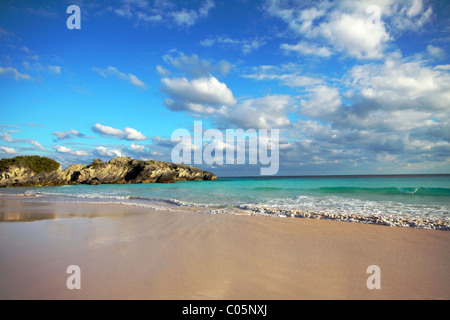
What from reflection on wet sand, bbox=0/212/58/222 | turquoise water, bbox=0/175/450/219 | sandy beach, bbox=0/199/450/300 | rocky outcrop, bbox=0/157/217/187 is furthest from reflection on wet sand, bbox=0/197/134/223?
rocky outcrop, bbox=0/157/217/187

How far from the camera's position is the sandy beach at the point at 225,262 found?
3.02m

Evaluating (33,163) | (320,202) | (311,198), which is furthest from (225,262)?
(33,163)

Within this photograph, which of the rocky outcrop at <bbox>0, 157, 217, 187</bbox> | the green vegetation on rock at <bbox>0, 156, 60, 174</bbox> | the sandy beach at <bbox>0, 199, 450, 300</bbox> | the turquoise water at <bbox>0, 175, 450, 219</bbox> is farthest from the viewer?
the green vegetation on rock at <bbox>0, 156, 60, 174</bbox>

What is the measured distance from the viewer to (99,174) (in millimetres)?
69688

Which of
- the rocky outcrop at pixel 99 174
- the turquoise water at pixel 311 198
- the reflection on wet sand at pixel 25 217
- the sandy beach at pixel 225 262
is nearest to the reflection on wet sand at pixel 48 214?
the reflection on wet sand at pixel 25 217

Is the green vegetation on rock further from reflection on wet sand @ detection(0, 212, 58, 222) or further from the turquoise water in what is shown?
reflection on wet sand @ detection(0, 212, 58, 222)

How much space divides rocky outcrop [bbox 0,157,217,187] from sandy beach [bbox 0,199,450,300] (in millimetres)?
70316

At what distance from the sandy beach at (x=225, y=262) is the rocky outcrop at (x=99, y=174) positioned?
70.3m

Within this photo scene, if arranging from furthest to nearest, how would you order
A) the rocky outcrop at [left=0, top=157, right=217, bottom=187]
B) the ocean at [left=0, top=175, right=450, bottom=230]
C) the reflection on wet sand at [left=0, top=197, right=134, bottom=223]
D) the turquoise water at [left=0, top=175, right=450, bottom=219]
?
the rocky outcrop at [left=0, top=157, right=217, bottom=187]
the turquoise water at [left=0, top=175, right=450, bottom=219]
the reflection on wet sand at [left=0, top=197, right=134, bottom=223]
the ocean at [left=0, top=175, right=450, bottom=230]

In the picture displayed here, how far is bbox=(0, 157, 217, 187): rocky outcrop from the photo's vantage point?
195 feet

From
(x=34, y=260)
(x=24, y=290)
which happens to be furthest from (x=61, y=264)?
(x=24, y=290)

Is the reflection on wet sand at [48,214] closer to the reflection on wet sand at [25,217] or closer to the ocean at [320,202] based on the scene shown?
the reflection on wet sand at [25,217]

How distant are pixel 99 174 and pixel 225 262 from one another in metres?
76.9
